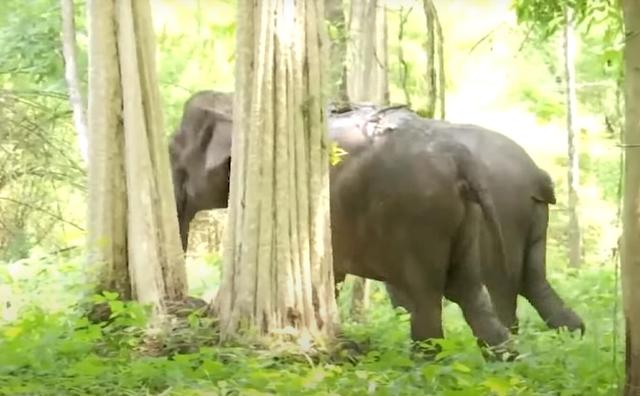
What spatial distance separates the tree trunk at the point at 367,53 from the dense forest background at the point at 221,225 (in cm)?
80

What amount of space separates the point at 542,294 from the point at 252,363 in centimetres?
305

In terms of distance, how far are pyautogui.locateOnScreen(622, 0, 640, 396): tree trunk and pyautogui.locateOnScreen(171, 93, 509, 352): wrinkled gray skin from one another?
2.54 m

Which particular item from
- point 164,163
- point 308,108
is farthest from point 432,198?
point 164,163

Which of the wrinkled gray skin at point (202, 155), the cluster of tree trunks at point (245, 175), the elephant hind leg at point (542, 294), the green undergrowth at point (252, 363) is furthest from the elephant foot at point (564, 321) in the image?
the wrinkled gray skin at point (202, 155)

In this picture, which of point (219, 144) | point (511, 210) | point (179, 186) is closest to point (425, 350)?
point (511, 210)

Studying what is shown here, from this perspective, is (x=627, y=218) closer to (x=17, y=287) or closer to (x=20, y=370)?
(x=20, y=370)

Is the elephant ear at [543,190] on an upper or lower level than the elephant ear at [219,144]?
lower

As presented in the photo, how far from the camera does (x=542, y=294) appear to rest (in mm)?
7652

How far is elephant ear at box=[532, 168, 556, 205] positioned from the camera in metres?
7.37

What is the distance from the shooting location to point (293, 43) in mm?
5715

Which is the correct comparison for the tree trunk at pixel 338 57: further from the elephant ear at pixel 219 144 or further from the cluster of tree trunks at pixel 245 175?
the cluster of tree trunks at pixel 245 175

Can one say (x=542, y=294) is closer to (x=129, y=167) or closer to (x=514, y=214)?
(x=514, y=214)

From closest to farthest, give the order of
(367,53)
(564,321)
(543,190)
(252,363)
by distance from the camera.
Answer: (252,363), (543,190), (564,321), (367,53)

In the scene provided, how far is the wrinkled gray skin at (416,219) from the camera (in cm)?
661
